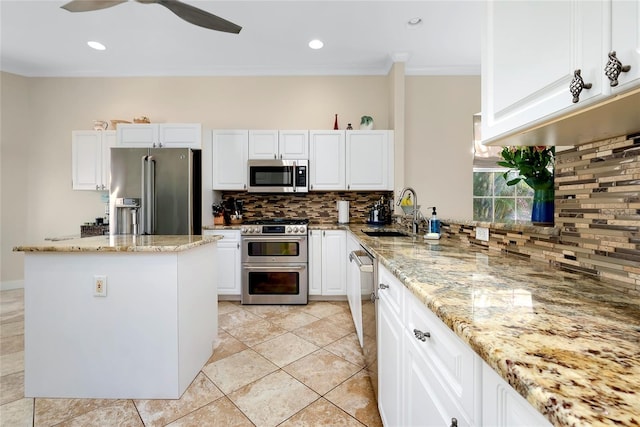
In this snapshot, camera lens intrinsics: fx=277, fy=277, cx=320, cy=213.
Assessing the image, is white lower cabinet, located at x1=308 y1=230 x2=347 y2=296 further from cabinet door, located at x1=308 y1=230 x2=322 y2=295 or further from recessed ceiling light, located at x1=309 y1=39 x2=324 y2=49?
recessed ceiling light, located at x1=309 y1=39 x2=324 y2=49

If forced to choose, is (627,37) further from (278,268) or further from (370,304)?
(278,268)

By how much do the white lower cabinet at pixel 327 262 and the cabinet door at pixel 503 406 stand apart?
275 centimetres

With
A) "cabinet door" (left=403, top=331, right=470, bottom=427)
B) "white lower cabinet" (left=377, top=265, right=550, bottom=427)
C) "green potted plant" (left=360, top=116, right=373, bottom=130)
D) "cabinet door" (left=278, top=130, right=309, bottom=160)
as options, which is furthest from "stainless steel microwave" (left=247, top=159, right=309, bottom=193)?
"cabinet door" (left=403, top=331, right=470, bottom=427)

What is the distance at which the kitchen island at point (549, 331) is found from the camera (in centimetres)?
36

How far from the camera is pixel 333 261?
3.30m

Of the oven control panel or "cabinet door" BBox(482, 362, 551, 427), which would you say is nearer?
"cabinet door" BBox(482, 362, 551, 427)

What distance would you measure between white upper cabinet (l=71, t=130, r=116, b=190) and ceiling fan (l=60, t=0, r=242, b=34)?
1963 mm

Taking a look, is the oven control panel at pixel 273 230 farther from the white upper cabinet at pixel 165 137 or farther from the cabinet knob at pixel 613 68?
the cabinet knob at pixel 613 68

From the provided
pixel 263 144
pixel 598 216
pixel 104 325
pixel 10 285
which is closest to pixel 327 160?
pixel 263 144

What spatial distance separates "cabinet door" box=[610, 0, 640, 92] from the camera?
20.7 inches

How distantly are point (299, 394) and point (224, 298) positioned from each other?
1947mm

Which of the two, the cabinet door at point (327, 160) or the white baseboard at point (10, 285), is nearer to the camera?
the cabinet door at point (327, 160)

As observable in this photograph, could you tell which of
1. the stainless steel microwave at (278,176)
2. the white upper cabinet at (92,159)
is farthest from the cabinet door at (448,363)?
the white upper cabinet at (92,159)

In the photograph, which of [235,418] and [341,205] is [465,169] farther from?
[235,418]
